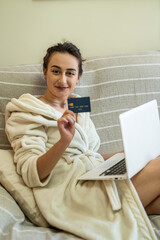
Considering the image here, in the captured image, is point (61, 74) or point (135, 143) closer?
point (135, 143)

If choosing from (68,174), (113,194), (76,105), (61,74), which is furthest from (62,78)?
(113,194)

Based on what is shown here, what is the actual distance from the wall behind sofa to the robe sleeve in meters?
0.73

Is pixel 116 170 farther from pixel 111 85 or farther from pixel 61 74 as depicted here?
pixel 111 85

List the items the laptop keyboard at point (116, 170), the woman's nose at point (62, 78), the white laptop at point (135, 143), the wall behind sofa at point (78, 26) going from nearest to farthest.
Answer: the white laptop at point (135, 143)
the laptop keyboard at point (116, 170)
the woman's nose at point (62, 78)
the wall behind sofa at point (78, 26)

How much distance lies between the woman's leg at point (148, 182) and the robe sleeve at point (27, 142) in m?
0.35

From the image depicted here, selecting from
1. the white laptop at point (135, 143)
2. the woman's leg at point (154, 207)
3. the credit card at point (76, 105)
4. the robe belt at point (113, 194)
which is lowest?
the woman's leg at point (154, 207)

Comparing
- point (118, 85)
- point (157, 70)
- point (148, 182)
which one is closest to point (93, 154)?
point (148, 182)

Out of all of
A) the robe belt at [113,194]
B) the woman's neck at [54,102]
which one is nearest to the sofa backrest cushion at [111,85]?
the woman's neck at [54,102]

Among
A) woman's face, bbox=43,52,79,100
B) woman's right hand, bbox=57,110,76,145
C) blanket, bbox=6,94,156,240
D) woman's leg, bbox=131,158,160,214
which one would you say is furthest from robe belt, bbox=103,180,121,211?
woman's face, bbox=43,52,79,100

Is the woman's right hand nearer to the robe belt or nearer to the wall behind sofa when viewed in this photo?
the robe belt

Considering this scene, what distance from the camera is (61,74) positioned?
1.46m

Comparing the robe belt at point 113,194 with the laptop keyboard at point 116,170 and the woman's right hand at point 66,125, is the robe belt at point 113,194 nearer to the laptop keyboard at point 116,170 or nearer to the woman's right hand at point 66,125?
the laptop keyboard at point 116,170

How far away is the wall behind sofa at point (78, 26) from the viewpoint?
1890 millimetres

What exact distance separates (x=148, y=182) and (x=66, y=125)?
1.26ft
